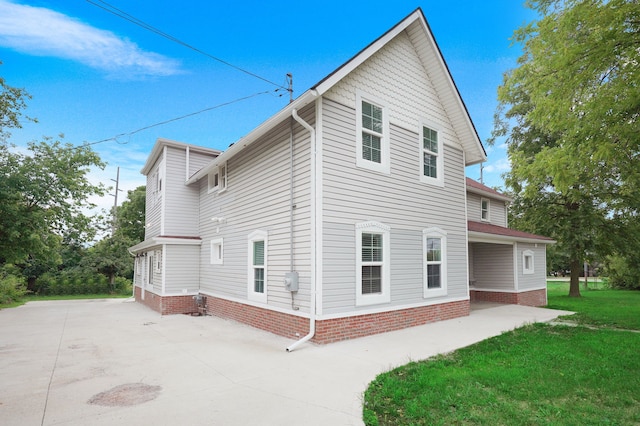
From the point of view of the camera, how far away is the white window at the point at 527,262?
1553 centimetres

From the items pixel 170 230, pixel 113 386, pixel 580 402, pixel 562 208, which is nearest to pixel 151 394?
pixel 113 386

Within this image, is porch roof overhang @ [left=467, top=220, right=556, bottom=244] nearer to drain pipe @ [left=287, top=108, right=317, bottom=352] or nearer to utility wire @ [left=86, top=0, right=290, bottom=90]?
drain pipe @ [left=287, top=108, right=317, bottom=352]

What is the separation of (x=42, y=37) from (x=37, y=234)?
8.98m

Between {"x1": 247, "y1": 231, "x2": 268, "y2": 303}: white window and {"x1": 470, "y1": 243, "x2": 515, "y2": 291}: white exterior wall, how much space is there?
413 inches

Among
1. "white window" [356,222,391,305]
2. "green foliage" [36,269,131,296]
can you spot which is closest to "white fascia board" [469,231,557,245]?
"white window" [356,222,391,305]

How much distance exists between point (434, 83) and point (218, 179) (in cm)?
782

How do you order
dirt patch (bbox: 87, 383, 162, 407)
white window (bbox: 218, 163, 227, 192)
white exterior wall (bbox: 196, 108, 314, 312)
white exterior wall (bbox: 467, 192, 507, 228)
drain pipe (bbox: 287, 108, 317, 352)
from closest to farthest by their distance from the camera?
dirt patch (bbox: 87, 383, 162, 407) < drain pipe (bbox: 287, 108, 317, 352) < white exterior wall (bbox: 196, 108, 314, 312) < white window (bbox: 218, 163, 227, 192) < white exterior wall (bbox: 467, 192, 507, 228)

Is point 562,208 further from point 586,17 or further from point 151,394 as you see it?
point 151,394

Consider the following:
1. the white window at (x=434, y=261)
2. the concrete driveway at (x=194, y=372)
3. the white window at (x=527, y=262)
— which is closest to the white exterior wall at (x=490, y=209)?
the white window at (x=527, y=262)

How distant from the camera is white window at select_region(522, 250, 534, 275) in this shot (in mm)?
15527

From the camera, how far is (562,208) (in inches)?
787

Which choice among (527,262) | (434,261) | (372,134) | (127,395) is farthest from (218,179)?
(527,262)

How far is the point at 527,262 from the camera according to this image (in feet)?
53.0

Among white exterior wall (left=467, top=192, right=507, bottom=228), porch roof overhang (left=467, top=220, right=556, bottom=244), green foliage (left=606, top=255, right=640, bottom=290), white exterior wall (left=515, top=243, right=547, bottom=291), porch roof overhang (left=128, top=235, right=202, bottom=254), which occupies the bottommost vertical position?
green foliage (left=606, top=255, right=640, bottom=290)
